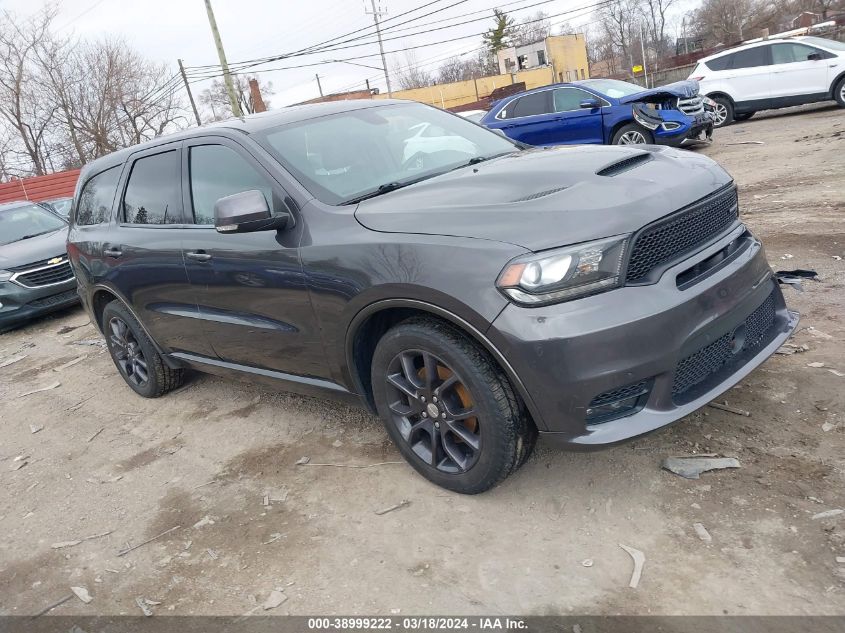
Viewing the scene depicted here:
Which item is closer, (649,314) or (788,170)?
(649,314)

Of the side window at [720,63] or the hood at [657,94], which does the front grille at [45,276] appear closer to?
the hood at [657,94]

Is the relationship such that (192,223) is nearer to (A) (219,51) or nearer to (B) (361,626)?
(B) (361,626)

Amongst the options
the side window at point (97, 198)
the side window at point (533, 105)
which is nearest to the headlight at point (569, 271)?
the side window at point (97, 198)

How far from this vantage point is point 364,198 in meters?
3.17

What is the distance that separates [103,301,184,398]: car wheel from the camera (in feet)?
16.0

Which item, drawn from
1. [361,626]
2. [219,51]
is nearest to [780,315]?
[361,626]

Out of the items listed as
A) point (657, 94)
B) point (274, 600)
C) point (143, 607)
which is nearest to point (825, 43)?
point (657, 94)

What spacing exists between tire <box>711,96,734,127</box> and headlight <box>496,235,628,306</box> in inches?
572

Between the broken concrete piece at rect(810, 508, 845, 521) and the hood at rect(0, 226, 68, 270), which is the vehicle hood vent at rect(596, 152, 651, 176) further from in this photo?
the hood at rect(0, 226, 68, 270)

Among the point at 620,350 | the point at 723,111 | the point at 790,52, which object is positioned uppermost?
the point at 790,52

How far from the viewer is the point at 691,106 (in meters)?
11.7

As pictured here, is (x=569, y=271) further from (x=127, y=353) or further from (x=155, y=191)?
(x=127, y=353)

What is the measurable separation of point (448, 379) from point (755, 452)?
4.69 ft

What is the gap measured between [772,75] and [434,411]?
14.6 metres
